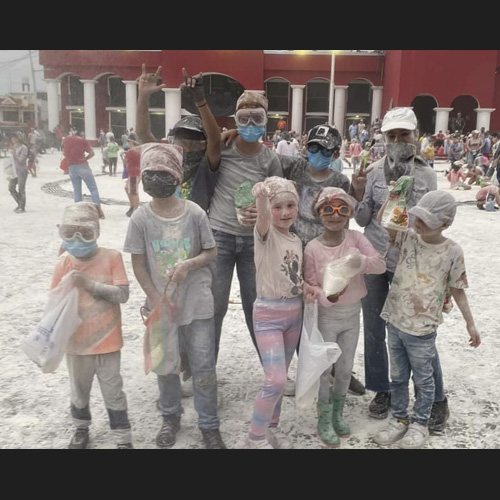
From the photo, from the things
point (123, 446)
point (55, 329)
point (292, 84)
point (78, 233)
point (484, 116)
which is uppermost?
point (292, 84)

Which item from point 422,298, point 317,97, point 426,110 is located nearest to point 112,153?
point 422,298

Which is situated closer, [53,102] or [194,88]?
[194,88]

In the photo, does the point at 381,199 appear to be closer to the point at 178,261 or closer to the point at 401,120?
the point at 401,120

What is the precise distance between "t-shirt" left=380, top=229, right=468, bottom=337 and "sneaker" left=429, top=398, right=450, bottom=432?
65cm

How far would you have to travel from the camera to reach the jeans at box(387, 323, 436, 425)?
10.2 ft

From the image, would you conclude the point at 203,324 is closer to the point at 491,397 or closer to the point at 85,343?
the point at 85,343

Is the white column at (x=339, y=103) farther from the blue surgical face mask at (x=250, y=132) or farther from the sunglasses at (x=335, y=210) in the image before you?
the sunglasses at (x=335, y=210)

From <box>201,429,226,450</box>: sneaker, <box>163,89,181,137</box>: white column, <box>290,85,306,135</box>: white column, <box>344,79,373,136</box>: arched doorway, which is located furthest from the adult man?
<box>344,79,373,136</box>: arched doorway

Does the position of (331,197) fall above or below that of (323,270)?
above

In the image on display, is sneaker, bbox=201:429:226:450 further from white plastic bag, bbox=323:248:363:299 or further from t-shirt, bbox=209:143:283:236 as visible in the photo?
t-shirt, bbox=209:143:283:236

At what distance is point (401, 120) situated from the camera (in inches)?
127

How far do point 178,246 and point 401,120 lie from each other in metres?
1.52

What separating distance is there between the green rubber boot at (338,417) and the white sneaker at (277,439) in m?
0.32

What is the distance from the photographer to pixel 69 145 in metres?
10.0
